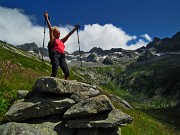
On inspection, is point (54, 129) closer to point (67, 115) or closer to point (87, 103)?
point (67, 115)

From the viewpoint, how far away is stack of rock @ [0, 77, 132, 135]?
1633 centimetres

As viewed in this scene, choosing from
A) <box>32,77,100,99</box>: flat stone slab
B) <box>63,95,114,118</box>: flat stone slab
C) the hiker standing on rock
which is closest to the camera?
<box>63,95,114,118</box>: flat stone slab

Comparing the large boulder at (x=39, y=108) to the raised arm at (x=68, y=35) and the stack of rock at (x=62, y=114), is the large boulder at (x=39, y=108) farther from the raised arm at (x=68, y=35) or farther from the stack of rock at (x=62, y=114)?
the raised arm at (x=68, y=35)

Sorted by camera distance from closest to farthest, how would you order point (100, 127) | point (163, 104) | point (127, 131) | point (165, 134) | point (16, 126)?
point (16, 126), point (100, 127), point (127, 131), point (165, 134), point (163, 104)

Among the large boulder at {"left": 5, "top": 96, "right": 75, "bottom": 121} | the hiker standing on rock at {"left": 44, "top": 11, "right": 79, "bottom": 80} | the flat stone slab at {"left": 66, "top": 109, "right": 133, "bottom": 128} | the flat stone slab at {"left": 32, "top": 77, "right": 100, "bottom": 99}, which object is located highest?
the hiker standing on rock at {"left": 44, "top": 11, "right": 79, "bottom": 80}

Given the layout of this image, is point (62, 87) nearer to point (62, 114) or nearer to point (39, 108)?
point (62, 114)

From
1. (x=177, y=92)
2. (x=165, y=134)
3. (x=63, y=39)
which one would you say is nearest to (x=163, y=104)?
(x=177, y=92)

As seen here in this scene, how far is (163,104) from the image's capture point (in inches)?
6993

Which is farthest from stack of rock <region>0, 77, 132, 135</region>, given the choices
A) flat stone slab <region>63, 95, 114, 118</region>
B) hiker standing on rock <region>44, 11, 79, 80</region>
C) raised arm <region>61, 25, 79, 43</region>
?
raised arm <region>61, 25, 79, 43</region>

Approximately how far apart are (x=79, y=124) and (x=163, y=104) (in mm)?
166176

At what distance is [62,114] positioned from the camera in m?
17.8

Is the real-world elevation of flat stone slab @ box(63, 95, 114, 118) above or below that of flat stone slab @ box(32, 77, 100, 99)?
below

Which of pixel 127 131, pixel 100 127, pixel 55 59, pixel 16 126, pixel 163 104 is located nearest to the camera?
pixel 16 126

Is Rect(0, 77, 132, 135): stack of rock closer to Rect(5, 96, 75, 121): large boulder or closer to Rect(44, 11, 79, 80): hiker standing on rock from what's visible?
Rect(5, 96, 75, 121): large boulder
